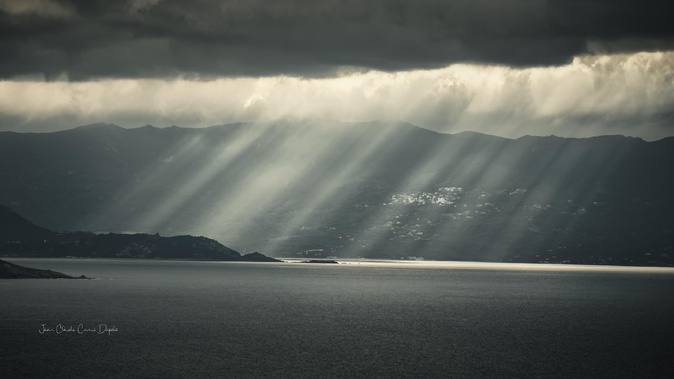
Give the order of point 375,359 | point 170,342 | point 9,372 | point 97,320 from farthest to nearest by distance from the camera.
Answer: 1. point 97,320
2. point 170,342
3. point 375,359
4. point 9,372

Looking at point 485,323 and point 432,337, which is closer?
point 432,337

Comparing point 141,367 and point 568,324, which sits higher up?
point 568,324

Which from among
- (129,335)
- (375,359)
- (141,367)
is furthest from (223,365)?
(129,335)

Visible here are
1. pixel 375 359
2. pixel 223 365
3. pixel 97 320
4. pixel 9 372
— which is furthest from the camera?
pixel 97 320

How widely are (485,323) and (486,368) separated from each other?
228 feet

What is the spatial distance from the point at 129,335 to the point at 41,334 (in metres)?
16.4

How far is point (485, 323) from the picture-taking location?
195875 mm

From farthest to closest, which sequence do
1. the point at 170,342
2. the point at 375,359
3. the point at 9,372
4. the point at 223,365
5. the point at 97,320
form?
the point at 97,320, the point at 170,342, the point at 375,359, the point at 223,365, the point at 9,372

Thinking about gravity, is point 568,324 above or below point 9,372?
above

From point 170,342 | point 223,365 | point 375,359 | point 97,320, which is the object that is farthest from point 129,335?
point 375,359

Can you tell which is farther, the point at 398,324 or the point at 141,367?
the point at 398,324

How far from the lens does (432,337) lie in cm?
16562

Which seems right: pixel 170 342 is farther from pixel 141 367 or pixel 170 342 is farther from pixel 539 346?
pixel 539 346

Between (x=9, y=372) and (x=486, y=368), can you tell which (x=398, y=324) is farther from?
(x=9, y=372)
